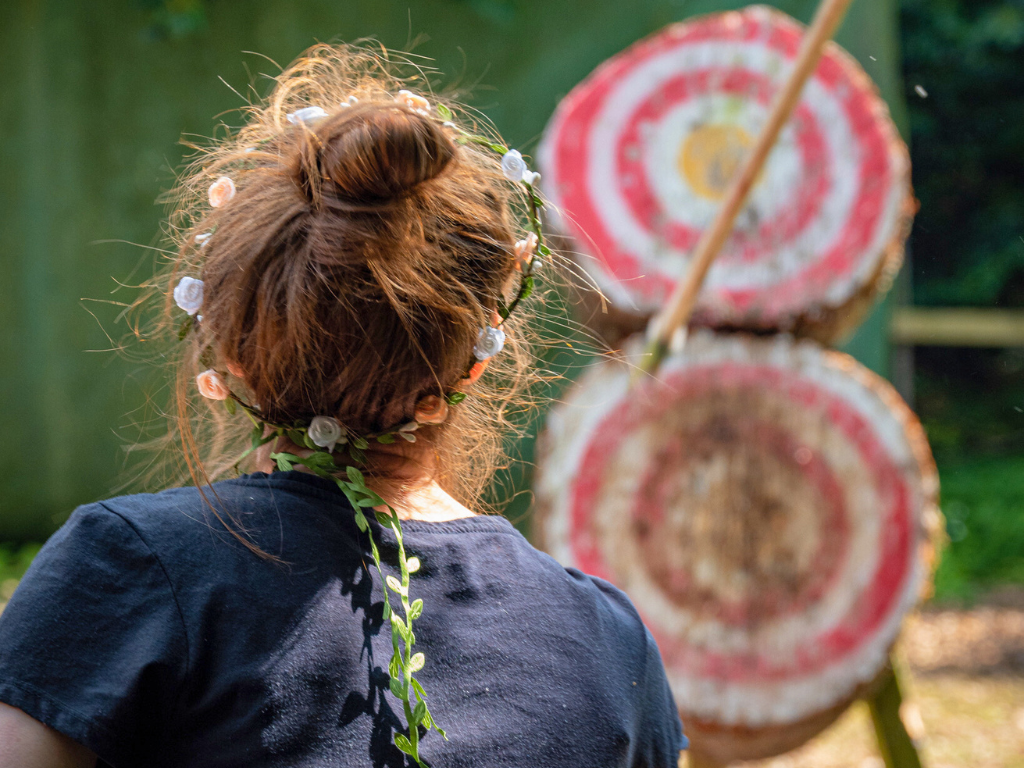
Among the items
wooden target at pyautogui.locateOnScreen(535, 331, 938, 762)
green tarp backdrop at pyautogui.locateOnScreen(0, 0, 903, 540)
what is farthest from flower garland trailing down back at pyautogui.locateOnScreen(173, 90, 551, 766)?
green tarp backdrop at pyautogui.locateOnScreen(0, 0, 903, 540)

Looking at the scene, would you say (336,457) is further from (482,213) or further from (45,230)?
(45,230)

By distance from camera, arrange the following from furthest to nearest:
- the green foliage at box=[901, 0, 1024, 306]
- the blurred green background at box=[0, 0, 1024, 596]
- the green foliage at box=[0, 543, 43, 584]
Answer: the green foliage at box=[901, 0, 1024, 306]
the green foliage at box=[0, 543, 43, 584]
the blurred green background at box=[0, 0, 1024, 596]

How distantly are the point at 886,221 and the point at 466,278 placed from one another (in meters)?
1.19

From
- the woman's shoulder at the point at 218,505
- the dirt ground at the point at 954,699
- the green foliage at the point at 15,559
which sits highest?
the woman's shoulder at the point at 218,505

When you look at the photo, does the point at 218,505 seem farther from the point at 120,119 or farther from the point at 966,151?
the point at 966,151

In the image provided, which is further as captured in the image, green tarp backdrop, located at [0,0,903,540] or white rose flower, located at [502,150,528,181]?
green tarp backdrop, located at [0,0,903,540]

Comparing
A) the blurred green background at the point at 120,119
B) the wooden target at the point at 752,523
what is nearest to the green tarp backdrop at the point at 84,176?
the blurred green background at the point at 120,119

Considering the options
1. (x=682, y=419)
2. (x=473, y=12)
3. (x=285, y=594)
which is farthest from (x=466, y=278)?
(x=473, y=12)

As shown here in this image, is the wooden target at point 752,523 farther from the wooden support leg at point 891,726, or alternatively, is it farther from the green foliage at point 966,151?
the green foliage at point 966,151

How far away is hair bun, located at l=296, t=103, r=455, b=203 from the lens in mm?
557

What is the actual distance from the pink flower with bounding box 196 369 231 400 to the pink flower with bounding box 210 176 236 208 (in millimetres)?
111

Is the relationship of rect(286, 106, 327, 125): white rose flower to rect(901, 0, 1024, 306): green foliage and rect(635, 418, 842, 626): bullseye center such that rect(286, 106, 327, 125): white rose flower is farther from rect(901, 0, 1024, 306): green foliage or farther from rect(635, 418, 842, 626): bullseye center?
rect(901, 0, 1024, 306): green foliage

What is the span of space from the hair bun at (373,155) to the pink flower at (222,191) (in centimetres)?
7

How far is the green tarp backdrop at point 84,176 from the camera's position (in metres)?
2.66
